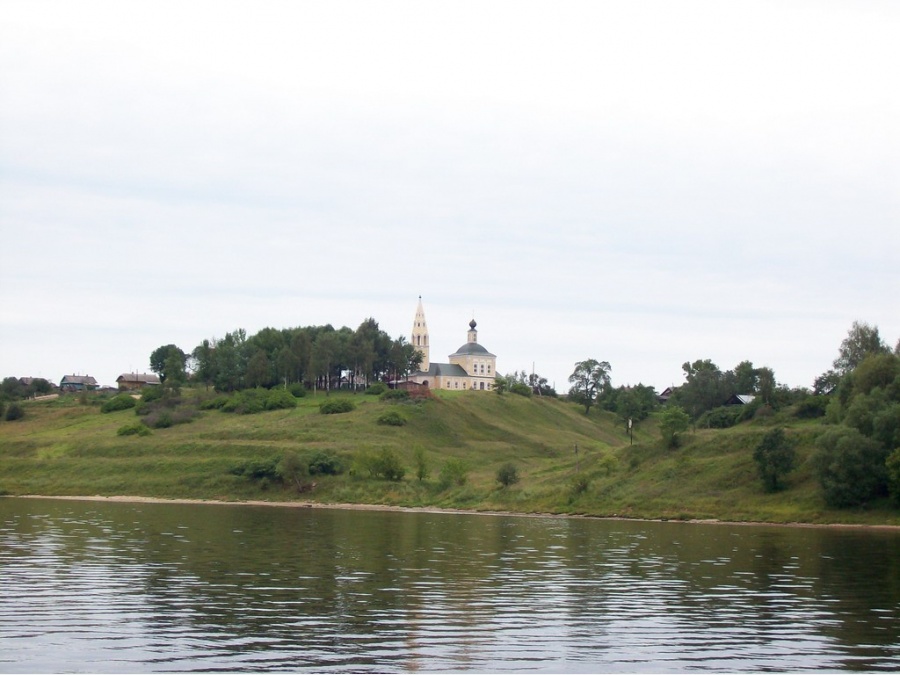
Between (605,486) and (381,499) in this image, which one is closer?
(605,486)

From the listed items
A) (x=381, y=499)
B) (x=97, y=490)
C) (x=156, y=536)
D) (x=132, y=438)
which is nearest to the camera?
(x=156, y=536)

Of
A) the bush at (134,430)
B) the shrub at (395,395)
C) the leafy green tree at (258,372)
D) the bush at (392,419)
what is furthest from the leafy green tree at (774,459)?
the leafy green tree at (258,372)

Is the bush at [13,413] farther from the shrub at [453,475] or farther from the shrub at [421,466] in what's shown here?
the shrub at [453,475]

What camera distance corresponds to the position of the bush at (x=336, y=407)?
16175cm

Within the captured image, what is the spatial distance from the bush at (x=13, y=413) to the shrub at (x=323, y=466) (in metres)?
71.8

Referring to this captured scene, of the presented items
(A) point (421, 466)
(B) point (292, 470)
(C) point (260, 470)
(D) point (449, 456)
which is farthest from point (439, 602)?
(D) point (449, 456)

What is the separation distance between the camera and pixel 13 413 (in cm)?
17162

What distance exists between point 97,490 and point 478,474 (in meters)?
46.6

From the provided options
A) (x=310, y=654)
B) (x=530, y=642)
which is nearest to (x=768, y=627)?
(x=530, y=642)

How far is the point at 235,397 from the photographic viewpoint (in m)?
174

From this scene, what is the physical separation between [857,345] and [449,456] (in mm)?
57121

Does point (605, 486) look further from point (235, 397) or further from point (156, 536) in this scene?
point (235, 397)

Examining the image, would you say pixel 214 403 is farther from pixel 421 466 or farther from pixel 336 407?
pixel 421 466

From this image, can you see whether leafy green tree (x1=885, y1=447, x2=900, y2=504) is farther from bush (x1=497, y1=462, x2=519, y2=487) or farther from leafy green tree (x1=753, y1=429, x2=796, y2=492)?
bush (x1=497, y1=462, x2=519, y2=487)
